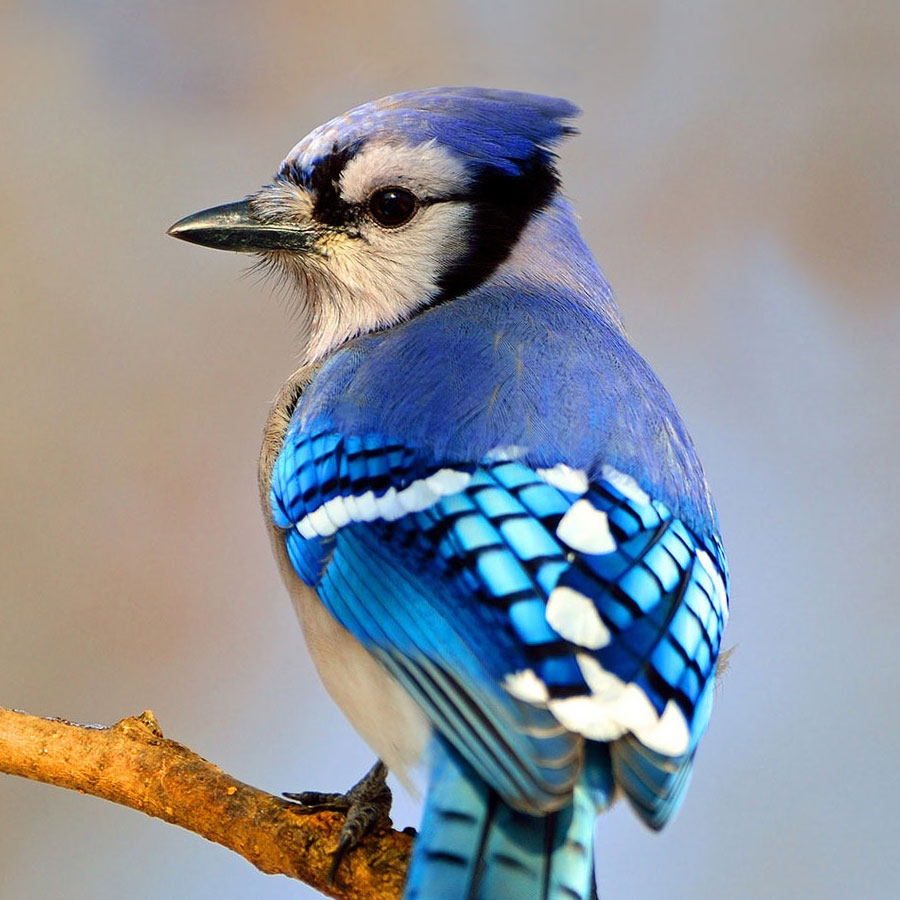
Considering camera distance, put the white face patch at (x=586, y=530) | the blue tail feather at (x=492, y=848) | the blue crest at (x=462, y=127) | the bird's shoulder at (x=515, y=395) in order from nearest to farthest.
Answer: the blue tail feather at (x=492, y=848) < the white face patch at (x=586, y=530) < the bird's shoulder at (x=515, y=395) < the blue crest at (x=462, y=127)

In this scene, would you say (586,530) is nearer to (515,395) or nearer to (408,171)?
(515,395)

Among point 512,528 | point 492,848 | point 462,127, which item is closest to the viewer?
point 492,848

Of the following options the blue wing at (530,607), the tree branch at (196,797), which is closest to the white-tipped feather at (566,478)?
the blue wing at (530,607)

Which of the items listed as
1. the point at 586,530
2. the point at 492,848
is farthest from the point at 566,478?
the point at 492,848

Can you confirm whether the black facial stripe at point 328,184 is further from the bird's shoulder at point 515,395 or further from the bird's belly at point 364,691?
the bird's belly at point 364,691

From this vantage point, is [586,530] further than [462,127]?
No

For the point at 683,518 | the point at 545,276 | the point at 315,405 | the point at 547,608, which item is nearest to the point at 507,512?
the point at 547,608

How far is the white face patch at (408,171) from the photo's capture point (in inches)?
55.7

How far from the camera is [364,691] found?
3.79 feet

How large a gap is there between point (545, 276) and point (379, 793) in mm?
625

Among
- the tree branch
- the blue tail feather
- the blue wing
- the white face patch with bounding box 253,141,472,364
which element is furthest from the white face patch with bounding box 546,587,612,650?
the white face patch with bounding box 253,141,472,364

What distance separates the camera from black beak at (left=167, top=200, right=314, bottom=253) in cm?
142

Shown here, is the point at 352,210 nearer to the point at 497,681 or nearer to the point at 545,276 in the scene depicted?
the point at 545,276

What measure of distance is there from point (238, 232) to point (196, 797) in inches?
24.5
